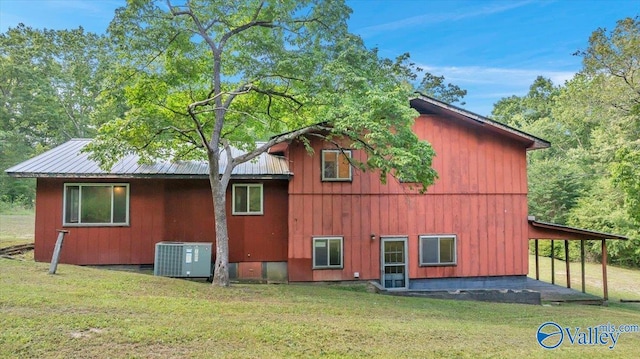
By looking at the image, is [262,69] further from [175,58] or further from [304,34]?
[175,58]

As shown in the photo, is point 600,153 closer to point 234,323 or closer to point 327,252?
point 327,252

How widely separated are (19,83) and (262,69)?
29075mm

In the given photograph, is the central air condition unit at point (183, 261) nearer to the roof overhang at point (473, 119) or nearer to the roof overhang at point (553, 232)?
the roof overhang at point (473, 119)

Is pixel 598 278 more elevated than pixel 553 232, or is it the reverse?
pixel 553 232

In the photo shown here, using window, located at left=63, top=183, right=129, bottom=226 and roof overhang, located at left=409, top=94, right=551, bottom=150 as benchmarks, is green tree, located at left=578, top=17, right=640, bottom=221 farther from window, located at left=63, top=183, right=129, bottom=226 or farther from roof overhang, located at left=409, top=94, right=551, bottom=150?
window, located at left=63, top=183, right=129, bottom=226

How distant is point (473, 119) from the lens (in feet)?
36.0

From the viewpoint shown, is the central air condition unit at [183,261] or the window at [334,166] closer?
the central air condition unit at [183,261]

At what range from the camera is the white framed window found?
10.8 m

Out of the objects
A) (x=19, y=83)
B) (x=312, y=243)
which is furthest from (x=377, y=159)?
(x=19, y=83)

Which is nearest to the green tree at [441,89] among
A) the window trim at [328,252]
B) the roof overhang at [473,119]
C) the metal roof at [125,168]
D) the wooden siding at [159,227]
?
the roof overhang at [473,119]

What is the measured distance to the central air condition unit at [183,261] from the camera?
9656 millimetres

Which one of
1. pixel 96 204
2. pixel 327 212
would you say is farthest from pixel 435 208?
pixel 96 204

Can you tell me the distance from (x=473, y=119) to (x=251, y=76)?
660 centimetres

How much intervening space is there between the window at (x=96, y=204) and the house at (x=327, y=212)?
3 centimetres
